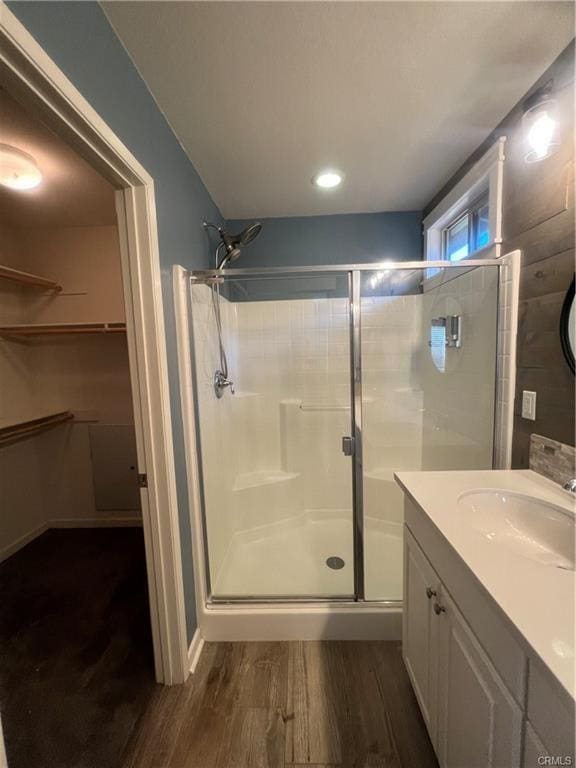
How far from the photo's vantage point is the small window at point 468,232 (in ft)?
5.79

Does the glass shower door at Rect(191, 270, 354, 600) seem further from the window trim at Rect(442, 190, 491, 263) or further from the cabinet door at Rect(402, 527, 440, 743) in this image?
the cabinet door at Rect(402, 527, 440, 743)

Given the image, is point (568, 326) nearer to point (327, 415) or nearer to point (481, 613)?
point (481, 613)

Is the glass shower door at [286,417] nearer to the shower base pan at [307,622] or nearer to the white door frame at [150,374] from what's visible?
the shower base pan at [307,622]

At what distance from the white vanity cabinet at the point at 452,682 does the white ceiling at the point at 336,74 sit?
5.81 ft

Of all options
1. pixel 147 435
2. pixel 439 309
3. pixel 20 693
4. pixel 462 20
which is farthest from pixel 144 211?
pixel 20 693

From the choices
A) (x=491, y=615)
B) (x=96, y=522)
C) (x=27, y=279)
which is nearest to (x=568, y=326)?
(x=491, y=615)

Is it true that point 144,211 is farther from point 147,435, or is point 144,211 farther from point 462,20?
point 462,20

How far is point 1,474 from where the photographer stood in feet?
7.63

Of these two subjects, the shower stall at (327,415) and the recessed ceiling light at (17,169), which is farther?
the shower stall at (327,415)

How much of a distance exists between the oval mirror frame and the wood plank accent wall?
24mm

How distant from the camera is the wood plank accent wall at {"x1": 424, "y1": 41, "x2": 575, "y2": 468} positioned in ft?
3.66

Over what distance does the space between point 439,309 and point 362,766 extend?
229 centimetres

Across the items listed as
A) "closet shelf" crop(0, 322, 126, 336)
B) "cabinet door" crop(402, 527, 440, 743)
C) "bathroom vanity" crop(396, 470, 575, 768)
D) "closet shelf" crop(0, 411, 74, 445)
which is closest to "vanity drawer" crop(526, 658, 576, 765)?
"bathroom vanity" crop(396, 470, 575, 768)

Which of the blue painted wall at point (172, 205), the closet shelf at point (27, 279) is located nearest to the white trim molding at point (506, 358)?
the blue painted wall at point (172, 205)
